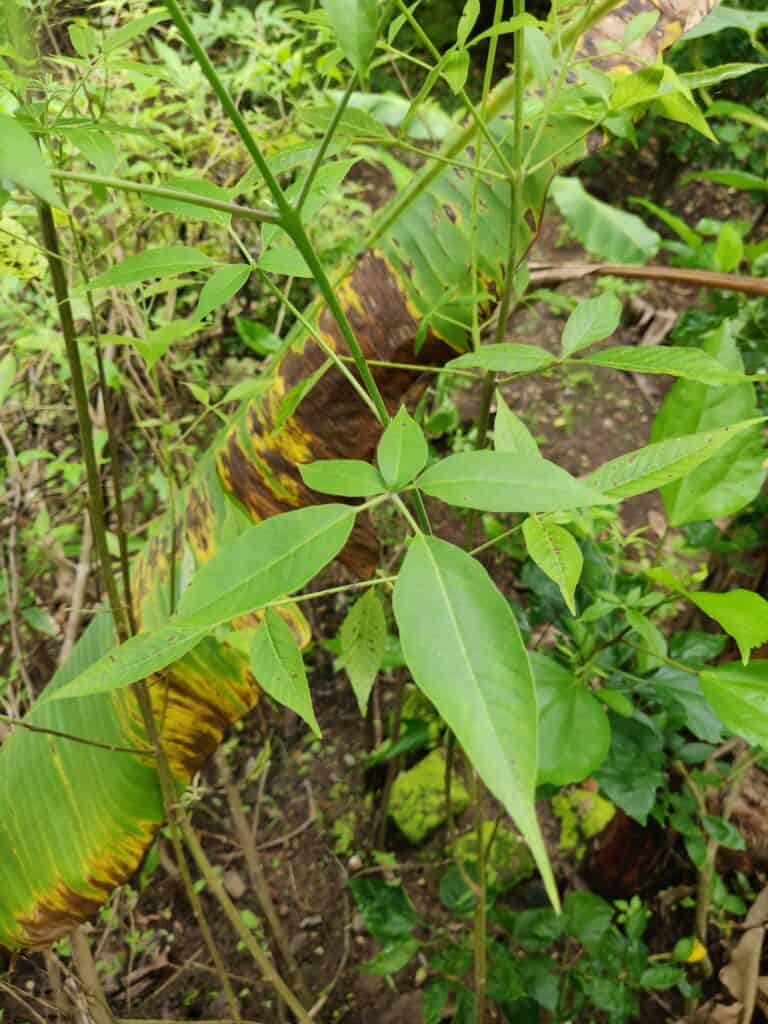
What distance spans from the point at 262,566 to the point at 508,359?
25 cm

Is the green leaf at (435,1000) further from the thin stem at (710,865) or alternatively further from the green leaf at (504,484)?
the green leaf at (504,484)

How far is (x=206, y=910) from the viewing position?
155 centimetres

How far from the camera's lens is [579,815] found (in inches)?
59.3

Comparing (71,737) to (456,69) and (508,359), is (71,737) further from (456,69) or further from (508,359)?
(456,69)

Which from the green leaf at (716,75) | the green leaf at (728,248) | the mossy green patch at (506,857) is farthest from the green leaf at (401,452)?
the mossy green patch at (506,857)

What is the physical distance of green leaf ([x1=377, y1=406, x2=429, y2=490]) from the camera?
1.15 ft

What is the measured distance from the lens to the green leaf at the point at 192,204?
16.2 inches

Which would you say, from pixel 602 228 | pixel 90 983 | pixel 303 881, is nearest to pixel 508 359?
pixel 90 983

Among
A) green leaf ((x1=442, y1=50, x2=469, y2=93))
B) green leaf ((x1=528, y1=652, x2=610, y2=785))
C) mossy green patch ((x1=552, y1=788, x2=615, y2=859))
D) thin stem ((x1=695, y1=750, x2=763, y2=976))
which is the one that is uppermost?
green leaf ((x1=442, y1=50, x2=469, y2=93))

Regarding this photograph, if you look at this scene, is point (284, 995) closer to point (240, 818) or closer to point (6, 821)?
point (240, 818)

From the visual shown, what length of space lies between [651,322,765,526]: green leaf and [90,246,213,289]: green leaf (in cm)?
49

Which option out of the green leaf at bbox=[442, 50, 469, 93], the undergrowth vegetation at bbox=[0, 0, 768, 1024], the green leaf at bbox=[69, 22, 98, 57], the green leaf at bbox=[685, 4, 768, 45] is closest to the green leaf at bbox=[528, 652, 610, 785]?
the undergrowth vegetation at bbox=[0, 0, 768, 1024]

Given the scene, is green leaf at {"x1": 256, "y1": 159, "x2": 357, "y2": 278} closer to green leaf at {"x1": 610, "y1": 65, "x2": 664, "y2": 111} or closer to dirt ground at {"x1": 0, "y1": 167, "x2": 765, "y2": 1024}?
green leaf at {"x1": 610, "y1": 65, "x2": 664, "y2": 111}

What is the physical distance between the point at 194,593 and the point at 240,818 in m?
0.87
